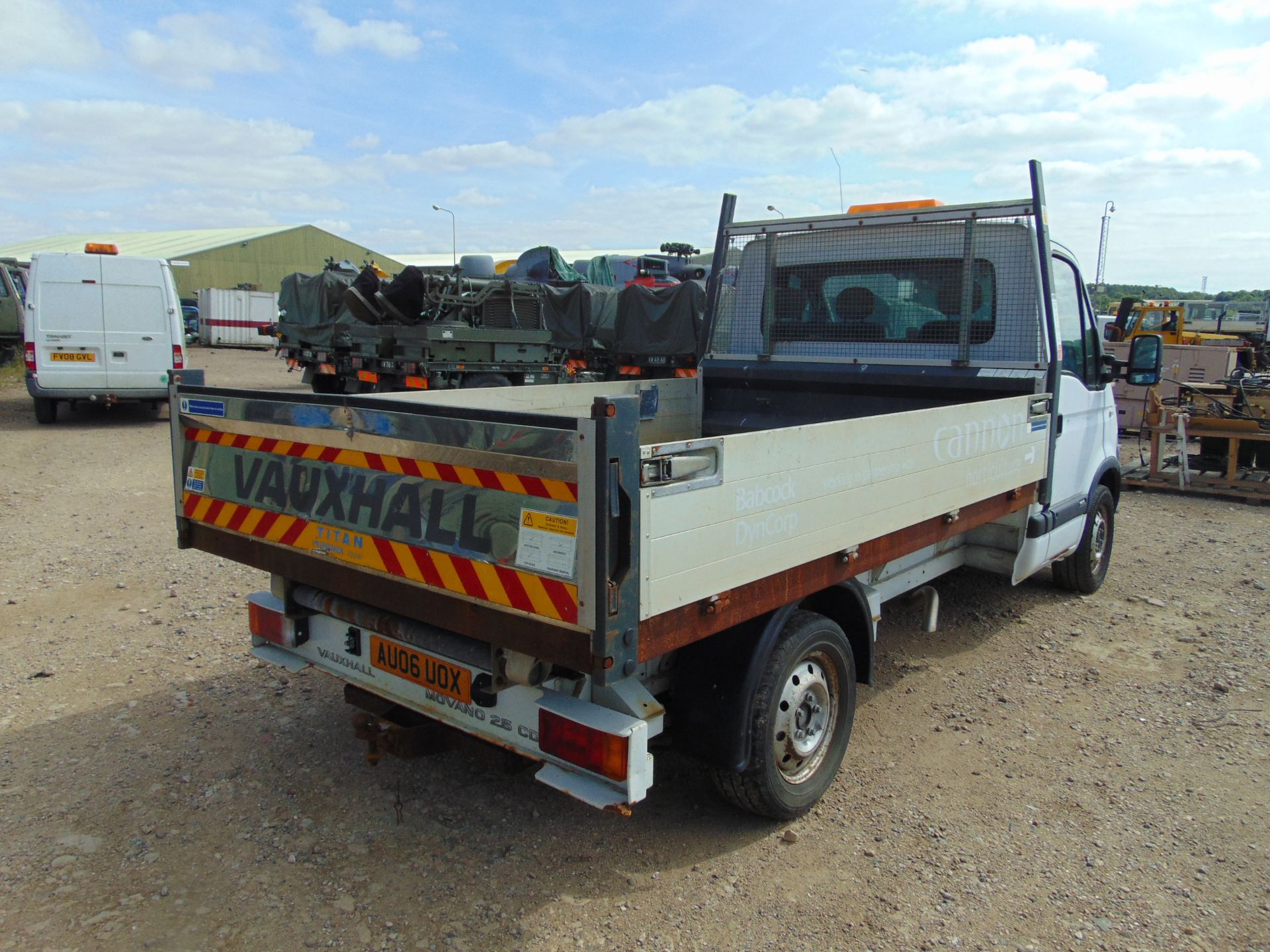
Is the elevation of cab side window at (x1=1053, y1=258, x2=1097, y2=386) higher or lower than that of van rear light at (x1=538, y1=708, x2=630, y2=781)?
higher

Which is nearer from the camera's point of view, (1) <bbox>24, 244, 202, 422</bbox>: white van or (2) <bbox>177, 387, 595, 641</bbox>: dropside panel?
(2) <bbox>177, 387, 595, 641</bbox>: dropside panel

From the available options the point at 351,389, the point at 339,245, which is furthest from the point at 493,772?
the point at 339,245

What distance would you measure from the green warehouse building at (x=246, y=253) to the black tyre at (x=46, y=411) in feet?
89.5

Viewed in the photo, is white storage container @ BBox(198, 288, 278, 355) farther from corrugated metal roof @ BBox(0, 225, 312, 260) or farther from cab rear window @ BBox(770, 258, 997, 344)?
cab rear window @ BBox(770, 258, 997, 344)

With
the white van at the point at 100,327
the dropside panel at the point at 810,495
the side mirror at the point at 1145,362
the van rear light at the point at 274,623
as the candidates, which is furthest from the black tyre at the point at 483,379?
the dropside panel at the point at 810,495

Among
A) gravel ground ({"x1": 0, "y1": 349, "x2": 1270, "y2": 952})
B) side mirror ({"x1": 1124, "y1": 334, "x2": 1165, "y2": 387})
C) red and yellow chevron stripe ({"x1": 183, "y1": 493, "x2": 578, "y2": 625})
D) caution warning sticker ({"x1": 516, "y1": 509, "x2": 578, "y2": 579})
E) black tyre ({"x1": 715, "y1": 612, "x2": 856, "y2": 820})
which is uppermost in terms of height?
side mirror ({"x1": 1124, "y1": 334, "x2": 1165, "y2": 387})

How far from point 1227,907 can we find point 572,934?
218 cm

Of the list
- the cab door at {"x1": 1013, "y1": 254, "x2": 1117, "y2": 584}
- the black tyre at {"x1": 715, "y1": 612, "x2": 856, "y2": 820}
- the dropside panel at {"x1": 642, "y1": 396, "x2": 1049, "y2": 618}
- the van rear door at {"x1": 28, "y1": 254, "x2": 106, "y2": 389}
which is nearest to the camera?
the dropside panel at {"x1": 642, "y1": 396, "x2": 1049, "y2": 618}

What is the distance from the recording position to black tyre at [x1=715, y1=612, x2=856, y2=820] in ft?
10.1

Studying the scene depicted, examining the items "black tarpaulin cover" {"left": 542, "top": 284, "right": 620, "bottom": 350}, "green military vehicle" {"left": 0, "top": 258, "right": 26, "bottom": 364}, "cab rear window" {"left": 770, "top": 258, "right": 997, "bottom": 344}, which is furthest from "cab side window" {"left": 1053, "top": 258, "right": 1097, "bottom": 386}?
"green military vehicle" {"left": 0, "top": 258, "right": 26, "bottom": 364}

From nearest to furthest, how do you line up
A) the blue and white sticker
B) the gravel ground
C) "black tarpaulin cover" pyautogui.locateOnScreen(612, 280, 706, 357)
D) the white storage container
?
the gravel ground, the blue and white sticker, "black tarpaulin cover" pyautogui.locateOnScreen(612, 280, 706, 357), the white storage container

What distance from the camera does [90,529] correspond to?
7.21 meters

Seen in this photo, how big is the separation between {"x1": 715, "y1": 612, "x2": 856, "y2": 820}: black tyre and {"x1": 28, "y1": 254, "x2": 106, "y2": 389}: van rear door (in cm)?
1207

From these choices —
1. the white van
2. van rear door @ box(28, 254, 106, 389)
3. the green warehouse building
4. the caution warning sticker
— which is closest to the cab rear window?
the caution warning sticker
